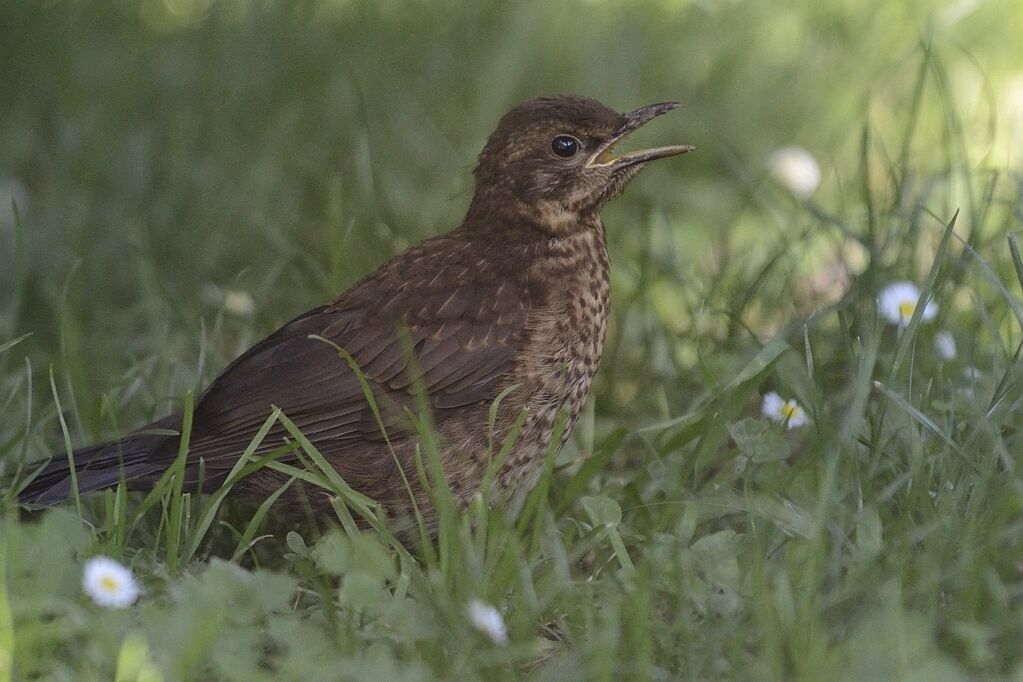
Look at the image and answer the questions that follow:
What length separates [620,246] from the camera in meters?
5.31

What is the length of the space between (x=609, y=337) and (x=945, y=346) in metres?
1.27

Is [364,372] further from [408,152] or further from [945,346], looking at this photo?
[408,152]

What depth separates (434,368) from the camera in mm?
3699

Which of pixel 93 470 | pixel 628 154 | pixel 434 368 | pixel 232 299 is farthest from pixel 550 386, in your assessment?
pixel 232 299

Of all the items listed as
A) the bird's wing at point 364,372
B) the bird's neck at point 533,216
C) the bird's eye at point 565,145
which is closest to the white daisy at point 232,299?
the bird's wing at point 364,372

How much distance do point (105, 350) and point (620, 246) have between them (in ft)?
6.31

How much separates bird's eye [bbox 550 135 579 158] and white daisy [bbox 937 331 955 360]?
45.7 inches

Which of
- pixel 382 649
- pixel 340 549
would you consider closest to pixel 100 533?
pixel 340 549

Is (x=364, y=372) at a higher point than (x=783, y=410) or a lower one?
higher

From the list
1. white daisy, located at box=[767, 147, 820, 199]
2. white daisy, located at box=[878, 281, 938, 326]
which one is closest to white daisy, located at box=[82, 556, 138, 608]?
white daisy, located at box=[878, 281, 938, 326]

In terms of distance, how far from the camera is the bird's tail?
11.4 feet

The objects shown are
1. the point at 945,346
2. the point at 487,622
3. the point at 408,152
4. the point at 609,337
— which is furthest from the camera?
the point at 408,152

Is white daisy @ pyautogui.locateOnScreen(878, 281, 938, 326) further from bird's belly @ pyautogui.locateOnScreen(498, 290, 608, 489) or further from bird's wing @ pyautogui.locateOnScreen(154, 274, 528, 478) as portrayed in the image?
bird's wing @ pyautogui.locateOnScreen(154, 274, 528, 478)

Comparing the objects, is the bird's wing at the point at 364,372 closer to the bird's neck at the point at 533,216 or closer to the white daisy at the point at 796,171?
the bird's neck at the point at 533,216
